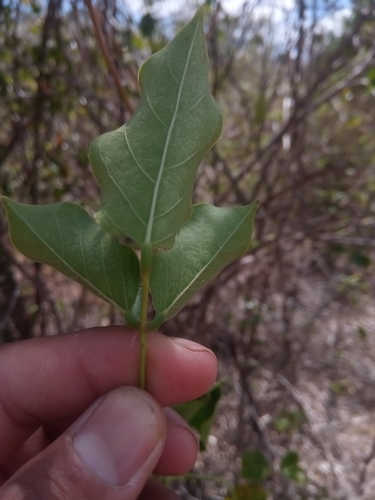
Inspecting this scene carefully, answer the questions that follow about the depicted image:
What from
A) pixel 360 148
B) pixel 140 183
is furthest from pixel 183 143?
pixel 360 148

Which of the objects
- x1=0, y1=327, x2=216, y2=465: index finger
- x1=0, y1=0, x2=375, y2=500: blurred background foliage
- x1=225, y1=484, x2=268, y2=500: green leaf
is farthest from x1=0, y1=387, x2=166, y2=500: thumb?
x1=0, y1=0, x2=375, y2=500: blurred background foliage

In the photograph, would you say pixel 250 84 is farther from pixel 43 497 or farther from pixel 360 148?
pixel 43 497

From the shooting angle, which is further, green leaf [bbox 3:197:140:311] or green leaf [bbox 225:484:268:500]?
green leaf [bbox 225:484:268:500]

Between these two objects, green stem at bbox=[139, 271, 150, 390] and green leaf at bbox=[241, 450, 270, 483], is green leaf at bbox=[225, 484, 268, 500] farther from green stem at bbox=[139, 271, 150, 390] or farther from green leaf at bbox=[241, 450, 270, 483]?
green stem at bbox=[139, 271, 150, 390]

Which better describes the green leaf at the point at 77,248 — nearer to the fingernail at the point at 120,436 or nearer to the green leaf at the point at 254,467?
the fingernail at the point at 120,436

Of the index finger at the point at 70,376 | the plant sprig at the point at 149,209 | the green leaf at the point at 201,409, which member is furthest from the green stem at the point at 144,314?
the green leaf at the point at 201,409

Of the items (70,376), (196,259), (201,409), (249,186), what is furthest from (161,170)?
(249,186)
